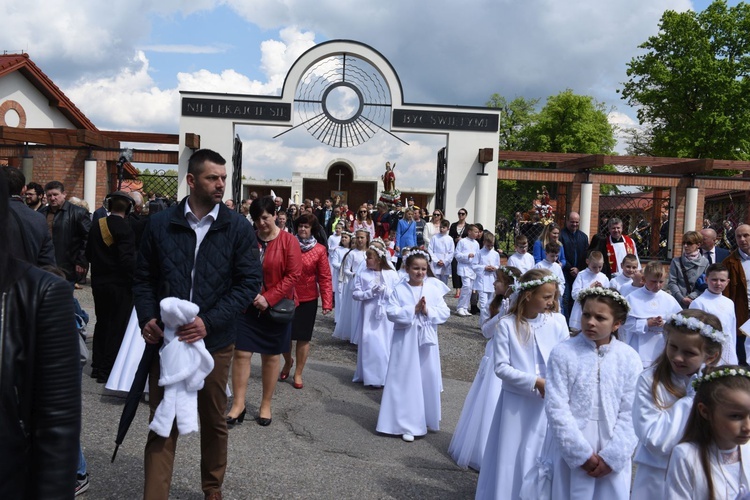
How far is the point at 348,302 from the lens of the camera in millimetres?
11633

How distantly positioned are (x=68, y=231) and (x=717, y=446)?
739 cm

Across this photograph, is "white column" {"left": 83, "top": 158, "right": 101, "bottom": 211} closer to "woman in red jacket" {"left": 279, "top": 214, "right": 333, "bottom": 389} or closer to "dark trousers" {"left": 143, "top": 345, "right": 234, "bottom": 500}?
"woman in red jacket" {"left": 279, "top": 214, "right": 333, "bottom": 389}

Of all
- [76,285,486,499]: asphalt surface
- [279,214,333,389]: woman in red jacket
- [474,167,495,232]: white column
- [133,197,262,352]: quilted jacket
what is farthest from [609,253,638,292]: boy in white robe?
[474,167,495,232]: white column

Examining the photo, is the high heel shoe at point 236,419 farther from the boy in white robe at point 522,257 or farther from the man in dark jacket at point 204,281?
the boy in white robe at point 522,257

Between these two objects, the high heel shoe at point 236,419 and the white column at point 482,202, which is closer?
the high heel shoe at point 236,419

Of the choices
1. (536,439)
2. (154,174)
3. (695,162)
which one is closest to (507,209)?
(695,162)

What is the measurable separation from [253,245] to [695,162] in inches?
767

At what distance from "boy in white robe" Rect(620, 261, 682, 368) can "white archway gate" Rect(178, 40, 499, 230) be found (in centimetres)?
1223

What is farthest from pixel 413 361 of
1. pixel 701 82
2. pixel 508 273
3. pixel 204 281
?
pixel 701 82

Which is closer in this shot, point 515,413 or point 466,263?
point 515,413

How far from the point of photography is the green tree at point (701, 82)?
3341 centimetres

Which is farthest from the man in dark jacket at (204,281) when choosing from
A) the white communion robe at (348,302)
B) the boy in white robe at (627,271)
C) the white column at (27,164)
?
the white column at (27,164)

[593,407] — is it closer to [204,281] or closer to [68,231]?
[204,281]

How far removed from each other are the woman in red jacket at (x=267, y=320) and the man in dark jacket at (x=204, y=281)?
1.89m
